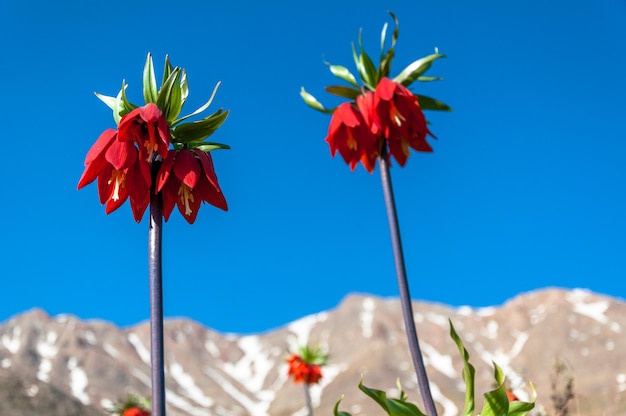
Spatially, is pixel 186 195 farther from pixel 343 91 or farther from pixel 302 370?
pixel 302 370

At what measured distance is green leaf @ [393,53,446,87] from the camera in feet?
19.5

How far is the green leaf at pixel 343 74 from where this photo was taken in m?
6.10

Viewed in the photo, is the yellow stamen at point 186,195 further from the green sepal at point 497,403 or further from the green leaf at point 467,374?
the green sepal at point 497,403

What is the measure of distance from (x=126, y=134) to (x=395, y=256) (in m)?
2.18

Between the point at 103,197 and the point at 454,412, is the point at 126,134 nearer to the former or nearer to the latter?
the point at 103,197

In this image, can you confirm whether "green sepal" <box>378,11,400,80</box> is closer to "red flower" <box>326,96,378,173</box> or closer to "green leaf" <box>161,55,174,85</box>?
"red flower" <box>326,96,378,173</box>

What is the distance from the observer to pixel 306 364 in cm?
1773

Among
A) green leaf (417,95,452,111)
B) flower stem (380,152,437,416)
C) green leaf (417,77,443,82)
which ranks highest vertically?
green leaf (417,77,443,82)

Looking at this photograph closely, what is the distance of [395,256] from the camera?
202 inches

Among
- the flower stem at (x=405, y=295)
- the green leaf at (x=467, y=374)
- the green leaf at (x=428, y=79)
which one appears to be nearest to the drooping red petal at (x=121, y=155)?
the green leaf at (x=467, y=374)

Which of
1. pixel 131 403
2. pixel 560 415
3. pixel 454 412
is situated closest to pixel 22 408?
pixel 454 412

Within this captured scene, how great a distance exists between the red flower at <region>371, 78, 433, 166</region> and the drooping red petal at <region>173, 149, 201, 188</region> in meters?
2.30

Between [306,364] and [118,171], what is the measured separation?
1458cm

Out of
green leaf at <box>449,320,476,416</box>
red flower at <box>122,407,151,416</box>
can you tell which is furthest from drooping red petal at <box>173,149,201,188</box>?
red flower at <box>122,407,151,416</box>
